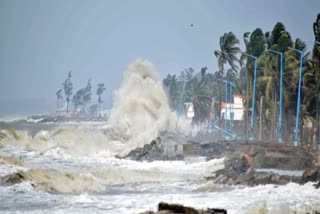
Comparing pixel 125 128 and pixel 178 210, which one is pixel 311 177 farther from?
pixel 125 128

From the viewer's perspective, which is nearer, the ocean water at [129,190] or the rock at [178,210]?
the rock at [178,210]

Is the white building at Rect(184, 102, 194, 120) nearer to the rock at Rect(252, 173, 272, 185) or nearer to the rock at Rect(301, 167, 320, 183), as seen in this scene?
the rock at Rect(252, 173, 272, 185)

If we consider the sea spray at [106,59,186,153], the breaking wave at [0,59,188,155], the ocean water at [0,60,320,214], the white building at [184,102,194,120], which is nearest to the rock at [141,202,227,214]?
the ocean water at [0,60,320,214]

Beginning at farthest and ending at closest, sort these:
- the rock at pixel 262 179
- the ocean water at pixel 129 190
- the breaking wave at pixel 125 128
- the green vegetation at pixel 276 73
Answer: the breaking wave at pixel 125 128, the green vegetation at pixel 276 73, the rock at pixel 262 179, the ocean water at pixel 129 190

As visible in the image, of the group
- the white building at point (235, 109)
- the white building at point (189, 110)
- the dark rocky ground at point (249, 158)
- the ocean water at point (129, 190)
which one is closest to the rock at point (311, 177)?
the dark rocky ground at point (249, 158)

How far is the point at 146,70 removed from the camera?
92.0 metres

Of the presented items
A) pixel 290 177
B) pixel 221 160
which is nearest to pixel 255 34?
pixel 221 160

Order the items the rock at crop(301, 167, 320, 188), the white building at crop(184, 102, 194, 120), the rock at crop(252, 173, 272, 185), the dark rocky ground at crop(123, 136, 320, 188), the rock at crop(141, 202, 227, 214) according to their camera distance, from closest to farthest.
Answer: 1. the rock at crop(141, 202, 227, 214)
2. the rock at crop(301, 167, 320, 188)
3. the rock at crop(252, 173, 272, 185)
4. the dark rocky ground at crop(123, 136, 320, 188)
5. the white building at crop(184, 102, 194, 120)

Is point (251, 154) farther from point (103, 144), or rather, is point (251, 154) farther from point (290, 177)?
point (103, 144)

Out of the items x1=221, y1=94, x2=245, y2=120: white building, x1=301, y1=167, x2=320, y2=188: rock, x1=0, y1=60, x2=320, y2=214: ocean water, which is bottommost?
x1=0, y1=60, x2=320, y2=214: ocean water

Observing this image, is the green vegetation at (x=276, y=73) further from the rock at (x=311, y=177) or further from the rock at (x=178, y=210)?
the rock at (x=178, y=210)

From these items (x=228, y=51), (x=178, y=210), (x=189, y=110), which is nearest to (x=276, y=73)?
(x=228, y=51)

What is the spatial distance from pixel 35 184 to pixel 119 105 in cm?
5773

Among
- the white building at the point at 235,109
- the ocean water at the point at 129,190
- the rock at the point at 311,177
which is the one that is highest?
the white building at the point at 235,109
